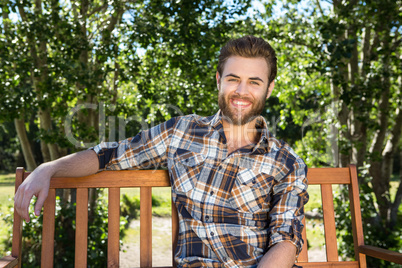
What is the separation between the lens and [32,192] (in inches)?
64.2

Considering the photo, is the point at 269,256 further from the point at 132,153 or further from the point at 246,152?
the point at 132,153

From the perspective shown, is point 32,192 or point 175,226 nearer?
point 32,192

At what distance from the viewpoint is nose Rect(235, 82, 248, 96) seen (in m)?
2.10

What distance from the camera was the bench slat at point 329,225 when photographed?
2381 millimetres

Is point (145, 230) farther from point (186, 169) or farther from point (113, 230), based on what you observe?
point (186, 169)

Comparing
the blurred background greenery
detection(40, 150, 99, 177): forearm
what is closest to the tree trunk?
the blurred background greenery

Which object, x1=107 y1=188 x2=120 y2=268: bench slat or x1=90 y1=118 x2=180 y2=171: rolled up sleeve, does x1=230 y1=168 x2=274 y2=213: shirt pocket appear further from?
x1=107 y1=188 x2=120 y2=268: bench slat

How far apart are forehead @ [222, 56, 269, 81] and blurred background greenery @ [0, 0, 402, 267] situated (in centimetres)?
179

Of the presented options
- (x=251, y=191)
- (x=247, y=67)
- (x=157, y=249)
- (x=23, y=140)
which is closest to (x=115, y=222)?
(x=251, y=191)

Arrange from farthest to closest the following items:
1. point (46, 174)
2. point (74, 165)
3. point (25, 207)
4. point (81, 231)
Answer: point (81, 231), point (74, 165), point (46, 174), point (25, 207)

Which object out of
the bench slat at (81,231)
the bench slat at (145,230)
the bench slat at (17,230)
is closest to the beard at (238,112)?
the bench slat at (145,230)

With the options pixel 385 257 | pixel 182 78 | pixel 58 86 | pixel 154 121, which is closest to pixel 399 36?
pixel 182 78

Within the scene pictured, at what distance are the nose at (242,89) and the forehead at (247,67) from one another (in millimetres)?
48

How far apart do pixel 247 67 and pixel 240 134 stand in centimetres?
38
